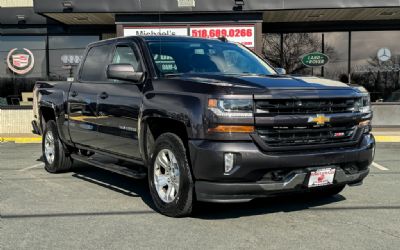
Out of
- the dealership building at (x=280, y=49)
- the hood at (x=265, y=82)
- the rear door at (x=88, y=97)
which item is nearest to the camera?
the hood at (x=265, y=82)

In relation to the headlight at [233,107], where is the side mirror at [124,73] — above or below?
above

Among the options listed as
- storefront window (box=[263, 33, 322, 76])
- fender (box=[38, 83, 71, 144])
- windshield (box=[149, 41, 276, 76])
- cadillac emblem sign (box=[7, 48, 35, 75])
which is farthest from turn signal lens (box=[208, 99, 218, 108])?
cadillac emblem sign (box=[7, 48, 35, 75])

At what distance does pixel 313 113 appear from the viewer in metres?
4.91

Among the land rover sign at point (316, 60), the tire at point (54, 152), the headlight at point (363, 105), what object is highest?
the land rover sign at point (316, 60)

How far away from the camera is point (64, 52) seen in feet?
51.4

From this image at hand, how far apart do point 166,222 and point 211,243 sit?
2.60ft

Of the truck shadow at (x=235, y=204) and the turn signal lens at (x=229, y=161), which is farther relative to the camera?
the truck shadow at (x=235, y=204)

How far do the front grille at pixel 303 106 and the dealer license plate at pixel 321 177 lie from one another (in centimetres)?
58

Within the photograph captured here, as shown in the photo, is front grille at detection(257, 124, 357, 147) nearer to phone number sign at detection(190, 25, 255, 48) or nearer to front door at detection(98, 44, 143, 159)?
front door at detection(98, 44, 143, 159)

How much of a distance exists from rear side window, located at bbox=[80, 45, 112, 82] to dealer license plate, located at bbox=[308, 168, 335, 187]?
9.99ft

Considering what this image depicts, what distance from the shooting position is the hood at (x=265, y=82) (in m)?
4.82

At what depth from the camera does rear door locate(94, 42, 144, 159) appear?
19.0 feet

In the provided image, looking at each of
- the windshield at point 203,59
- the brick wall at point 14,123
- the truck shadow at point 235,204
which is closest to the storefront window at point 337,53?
the brick wall at point 14,123

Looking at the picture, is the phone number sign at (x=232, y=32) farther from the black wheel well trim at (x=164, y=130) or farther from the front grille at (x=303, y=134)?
the front grille at (x=303, y=134)
